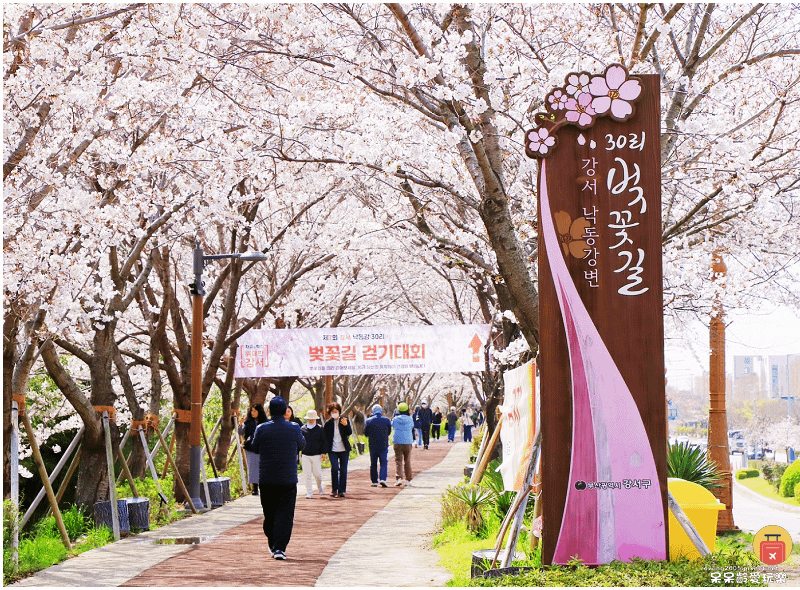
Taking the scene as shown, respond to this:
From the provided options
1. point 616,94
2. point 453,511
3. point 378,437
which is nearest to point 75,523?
point 453,511

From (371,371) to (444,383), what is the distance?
45.0 m

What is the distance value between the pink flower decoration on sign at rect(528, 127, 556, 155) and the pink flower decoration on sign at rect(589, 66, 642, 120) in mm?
475

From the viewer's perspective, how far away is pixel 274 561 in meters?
9.17

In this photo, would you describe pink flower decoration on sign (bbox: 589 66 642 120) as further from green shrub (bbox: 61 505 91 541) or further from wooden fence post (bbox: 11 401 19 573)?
green shrub (bbox: 61 505 91 541)

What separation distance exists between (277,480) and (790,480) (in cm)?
669

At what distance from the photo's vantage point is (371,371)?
18.0 metres

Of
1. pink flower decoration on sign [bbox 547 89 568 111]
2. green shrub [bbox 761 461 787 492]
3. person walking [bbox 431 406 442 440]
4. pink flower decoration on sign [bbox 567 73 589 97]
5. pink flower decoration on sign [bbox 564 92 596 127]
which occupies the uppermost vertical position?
pink flower decoration on sign [bbox 567 73 589 97]

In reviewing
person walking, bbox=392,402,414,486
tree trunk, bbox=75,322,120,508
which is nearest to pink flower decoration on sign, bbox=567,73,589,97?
tree trunk, bbox=75,322,120,508

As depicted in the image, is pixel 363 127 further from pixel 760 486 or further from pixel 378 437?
pixel 378 437

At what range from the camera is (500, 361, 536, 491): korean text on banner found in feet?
26.9

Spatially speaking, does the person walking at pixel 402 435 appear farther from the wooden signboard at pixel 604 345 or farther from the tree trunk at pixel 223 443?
the wooden signboard at pixel 604 345

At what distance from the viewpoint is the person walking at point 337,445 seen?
16109 mm

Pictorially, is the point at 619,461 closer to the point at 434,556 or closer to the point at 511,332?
the point at 434,556

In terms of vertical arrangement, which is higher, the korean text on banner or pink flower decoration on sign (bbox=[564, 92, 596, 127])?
pink flower decoration on sign (bbox=[564, 92, 596, 127])
